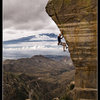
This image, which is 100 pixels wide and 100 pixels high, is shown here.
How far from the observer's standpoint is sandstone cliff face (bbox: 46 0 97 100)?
10117mm

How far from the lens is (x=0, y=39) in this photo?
30.7 ft

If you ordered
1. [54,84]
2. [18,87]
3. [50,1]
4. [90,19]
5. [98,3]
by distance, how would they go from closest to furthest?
1. [98,3]
2. [90,19]
3. [50,1]
4. [18,87]
5. [54,84]

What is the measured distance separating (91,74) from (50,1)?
4.05 meters

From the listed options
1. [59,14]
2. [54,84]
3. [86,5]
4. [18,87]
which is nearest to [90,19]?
[86,5]

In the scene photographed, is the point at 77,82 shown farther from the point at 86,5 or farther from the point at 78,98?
the point at 86,5

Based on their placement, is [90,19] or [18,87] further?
[18,87]

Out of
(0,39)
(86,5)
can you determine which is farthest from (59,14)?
(0,39)

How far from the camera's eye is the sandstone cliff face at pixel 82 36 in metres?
10.1

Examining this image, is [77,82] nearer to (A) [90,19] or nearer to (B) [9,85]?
(A) [90,19]

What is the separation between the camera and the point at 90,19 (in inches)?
397

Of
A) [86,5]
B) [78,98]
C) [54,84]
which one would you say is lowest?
[54,84]

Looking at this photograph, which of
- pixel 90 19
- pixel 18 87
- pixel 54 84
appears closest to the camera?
pixel 90 19

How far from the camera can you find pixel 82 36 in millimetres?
10180

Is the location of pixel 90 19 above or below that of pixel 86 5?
below
